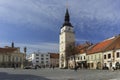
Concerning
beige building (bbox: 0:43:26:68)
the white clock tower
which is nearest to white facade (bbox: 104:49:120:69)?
the white clock tower

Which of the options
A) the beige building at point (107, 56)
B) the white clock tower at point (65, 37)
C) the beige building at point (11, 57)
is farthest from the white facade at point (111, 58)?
the beige building at point (11, 57)

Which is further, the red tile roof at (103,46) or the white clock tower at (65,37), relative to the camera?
the white clock tower at (65,37)

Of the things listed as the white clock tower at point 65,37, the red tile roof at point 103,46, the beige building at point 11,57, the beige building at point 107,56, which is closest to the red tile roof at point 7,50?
the beige building at point 11,57

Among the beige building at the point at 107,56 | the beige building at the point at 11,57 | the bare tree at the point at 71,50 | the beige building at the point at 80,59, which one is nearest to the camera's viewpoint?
the beige building at the point at 107,56

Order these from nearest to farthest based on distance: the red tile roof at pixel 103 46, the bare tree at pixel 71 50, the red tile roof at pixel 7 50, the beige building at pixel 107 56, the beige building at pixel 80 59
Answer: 1. the beige building at pixel 107 56
2. the red tile roof at pixel 103 46
3. the beige building at pixel 80 59
4. the bare tree at pixel 71 50
5. the red tile roof at pixel 7 50

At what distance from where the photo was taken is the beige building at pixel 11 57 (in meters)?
132

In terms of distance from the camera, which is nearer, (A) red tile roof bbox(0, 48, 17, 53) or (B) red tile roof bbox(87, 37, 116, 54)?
(B) red tile roof bbox(87, 37, 116, 54)

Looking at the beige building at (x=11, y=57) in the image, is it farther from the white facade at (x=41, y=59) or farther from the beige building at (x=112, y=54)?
the beige building at (x=112, y=54)

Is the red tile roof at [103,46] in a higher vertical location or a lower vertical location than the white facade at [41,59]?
higher

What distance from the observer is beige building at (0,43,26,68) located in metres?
132

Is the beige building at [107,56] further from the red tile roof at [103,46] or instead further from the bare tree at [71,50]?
the bare tree at [71,50]

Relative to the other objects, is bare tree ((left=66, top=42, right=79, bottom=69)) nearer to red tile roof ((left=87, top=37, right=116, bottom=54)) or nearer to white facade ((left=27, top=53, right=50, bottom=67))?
red tile roof ((left=87, top=37, right=116, bottom=54))

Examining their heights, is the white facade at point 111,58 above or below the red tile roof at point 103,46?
below

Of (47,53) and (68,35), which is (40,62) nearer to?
(47,53)
